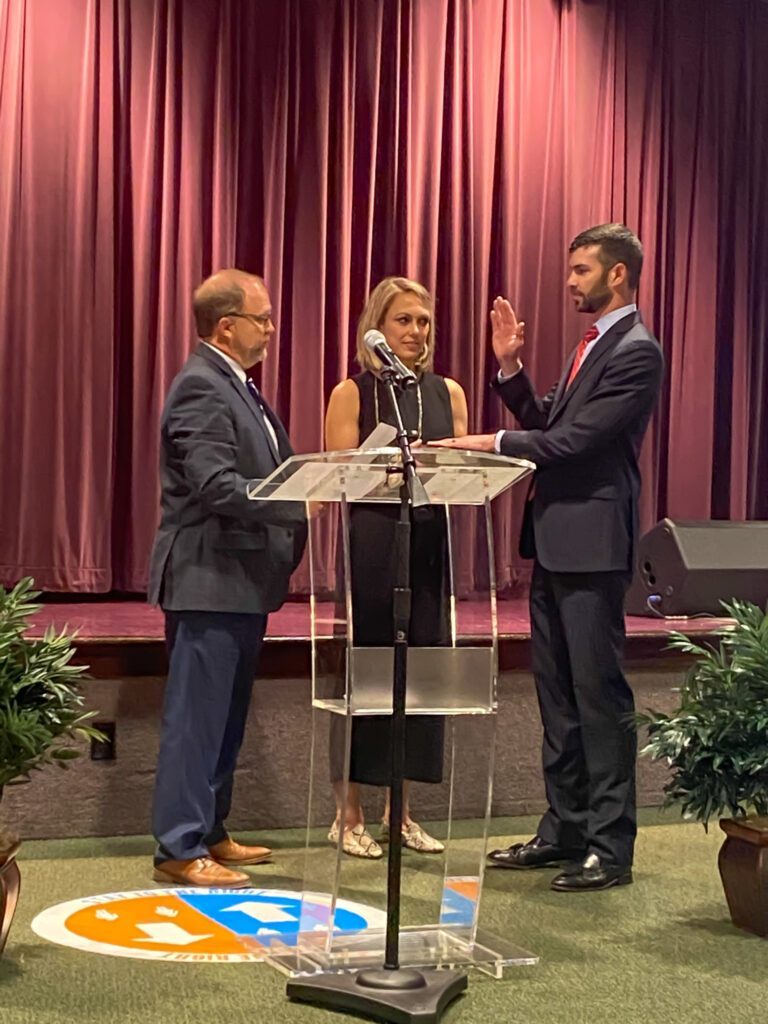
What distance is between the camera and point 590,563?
3.48 metres

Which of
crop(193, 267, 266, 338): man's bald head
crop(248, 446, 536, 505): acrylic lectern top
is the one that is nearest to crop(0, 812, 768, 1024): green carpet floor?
crop(248, 446, 536, 505): acrylic lectern top

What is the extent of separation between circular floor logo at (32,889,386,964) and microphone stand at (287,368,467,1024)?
0.18m

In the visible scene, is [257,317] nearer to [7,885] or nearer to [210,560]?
[210,560]

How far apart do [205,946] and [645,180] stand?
443cm

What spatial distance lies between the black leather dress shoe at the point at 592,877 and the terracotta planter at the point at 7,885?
1.38m

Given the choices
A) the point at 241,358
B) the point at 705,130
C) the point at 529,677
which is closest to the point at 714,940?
the point at 529,677

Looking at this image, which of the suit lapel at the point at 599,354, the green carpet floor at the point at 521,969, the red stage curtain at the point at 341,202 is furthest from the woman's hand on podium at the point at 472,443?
the red stage curtain at the point at 341,202

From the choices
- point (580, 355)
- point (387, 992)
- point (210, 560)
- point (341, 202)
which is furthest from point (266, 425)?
point (341, 202)

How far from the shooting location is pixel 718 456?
643 centimetres

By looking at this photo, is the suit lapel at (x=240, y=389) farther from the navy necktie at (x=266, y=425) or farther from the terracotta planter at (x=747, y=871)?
the terracotta planter at (x=747, y=871)

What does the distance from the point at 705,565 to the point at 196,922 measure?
2011 millimetres

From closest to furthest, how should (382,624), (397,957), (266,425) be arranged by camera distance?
(397,957)
(382,624)
(266,425)

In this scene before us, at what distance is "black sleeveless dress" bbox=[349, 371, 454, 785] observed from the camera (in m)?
2.70

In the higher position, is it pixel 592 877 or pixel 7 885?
pixel 7 885
